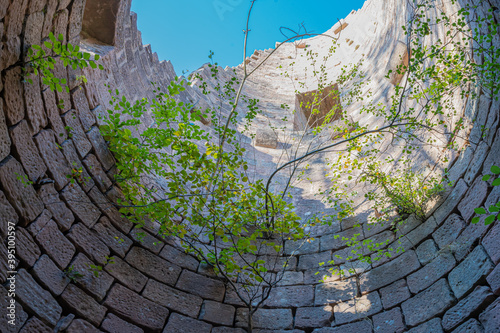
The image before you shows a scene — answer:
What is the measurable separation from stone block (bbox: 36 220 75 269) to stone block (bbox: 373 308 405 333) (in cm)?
268

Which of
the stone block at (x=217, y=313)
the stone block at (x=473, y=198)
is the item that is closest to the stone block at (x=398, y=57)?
the stone block at (x=473, y=198)

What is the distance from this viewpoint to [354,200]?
15.0ft

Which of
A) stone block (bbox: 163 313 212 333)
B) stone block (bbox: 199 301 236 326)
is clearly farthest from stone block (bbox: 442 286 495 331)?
stone block (bbox: 163 313 212 333)

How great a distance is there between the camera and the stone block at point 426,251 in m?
3.04

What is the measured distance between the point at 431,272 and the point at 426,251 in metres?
0.24

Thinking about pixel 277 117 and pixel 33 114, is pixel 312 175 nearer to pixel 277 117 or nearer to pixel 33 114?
pixel 277 117

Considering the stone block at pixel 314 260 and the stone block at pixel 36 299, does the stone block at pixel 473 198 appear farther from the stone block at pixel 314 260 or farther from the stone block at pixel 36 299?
the stone block at pixel 36 299

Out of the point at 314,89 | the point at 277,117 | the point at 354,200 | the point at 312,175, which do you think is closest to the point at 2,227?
the point at 354,200

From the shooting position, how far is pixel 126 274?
10.4 ft

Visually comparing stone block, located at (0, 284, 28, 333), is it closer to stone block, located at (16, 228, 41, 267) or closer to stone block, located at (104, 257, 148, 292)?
stone block, located at (16, 228, 41, 267)

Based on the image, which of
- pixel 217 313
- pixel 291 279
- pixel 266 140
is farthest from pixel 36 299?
pixel 266 140

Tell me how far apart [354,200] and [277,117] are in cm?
390

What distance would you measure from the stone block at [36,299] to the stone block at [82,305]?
9 centimetres

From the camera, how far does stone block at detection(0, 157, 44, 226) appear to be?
2.52 meters
